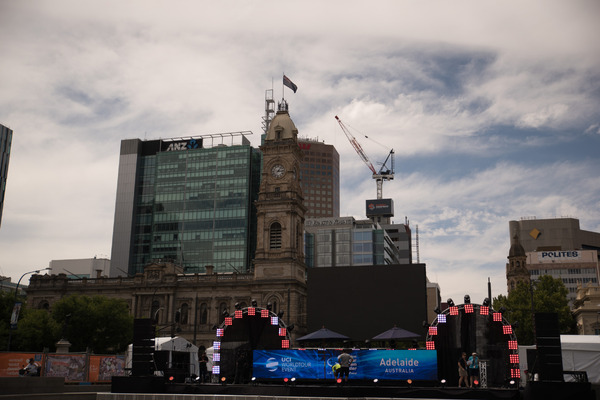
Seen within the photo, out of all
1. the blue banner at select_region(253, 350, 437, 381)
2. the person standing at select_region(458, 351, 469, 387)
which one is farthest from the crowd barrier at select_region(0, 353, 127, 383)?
the person standing at select_region(458, 351, 469, 387)

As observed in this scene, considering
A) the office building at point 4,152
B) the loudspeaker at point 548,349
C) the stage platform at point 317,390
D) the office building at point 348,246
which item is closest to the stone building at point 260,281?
the stage platform at point 317,390

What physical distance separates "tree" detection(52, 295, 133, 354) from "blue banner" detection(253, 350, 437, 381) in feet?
133

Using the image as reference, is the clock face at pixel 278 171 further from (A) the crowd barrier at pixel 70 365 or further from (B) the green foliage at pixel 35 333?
(A) the crowd barrier at pixel 70 365

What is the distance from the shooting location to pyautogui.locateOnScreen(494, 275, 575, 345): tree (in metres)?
72.0

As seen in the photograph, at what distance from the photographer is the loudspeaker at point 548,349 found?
973 inches

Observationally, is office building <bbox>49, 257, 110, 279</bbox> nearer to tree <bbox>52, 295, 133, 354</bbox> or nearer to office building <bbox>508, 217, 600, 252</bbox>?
tree <bbox>52, 295, 133, 354</bbox>

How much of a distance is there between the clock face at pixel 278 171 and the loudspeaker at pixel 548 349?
5799 cm

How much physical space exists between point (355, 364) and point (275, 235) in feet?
165

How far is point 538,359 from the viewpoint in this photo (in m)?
25.1

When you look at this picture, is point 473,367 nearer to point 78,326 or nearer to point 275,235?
point 78,326

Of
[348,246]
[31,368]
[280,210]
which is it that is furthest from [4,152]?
[31,368]

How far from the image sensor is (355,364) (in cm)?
2927

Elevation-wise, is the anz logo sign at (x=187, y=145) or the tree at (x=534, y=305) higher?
the anz logo sign at (x=187, y=145)

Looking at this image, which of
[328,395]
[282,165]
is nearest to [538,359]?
[328,395]
